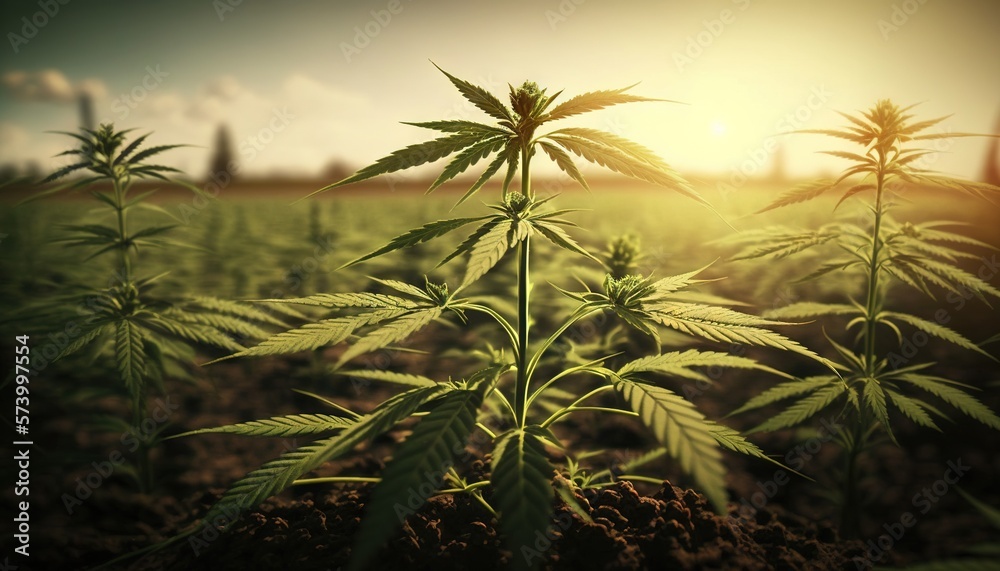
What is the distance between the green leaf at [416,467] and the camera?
36.4 inches

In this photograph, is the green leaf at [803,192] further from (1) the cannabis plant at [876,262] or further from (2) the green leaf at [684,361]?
(2) the green leaf at [684,361]

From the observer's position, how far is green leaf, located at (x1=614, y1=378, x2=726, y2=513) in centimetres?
101

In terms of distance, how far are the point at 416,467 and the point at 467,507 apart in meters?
0.98

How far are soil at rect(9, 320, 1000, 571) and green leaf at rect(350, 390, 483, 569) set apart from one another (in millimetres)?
260

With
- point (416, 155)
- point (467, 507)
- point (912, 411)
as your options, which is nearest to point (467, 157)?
point (416, 155)

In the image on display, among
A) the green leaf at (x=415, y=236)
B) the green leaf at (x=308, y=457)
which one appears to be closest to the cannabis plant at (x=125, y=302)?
the green leaf at (x=308, y=457)

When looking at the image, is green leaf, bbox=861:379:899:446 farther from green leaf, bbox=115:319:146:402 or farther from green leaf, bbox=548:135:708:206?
green leaf, bbox=115:319:146:402

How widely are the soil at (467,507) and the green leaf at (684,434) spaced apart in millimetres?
381

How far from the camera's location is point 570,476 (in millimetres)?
2117

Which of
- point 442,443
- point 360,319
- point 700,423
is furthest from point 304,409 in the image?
point 700,423

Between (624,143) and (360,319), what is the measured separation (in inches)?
36.4

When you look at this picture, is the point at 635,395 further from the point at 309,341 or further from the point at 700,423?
the point at 309,341

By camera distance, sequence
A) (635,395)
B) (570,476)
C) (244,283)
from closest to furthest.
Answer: (635,395)
(570,476)
(244,283)

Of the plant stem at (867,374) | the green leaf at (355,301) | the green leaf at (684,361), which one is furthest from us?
the plant stem at (867,374)
